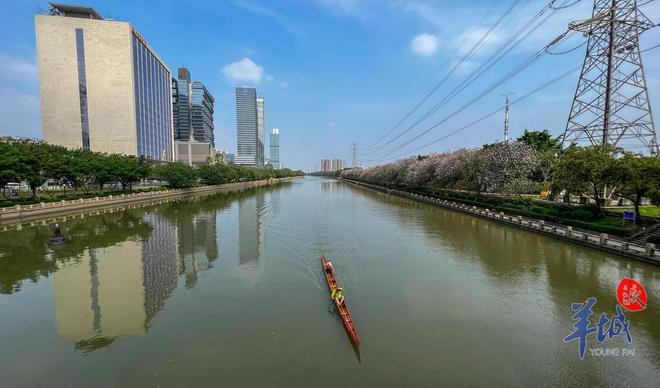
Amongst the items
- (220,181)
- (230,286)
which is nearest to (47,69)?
(220,181)

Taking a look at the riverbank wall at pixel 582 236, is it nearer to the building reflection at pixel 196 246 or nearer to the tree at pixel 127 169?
the building reflection at pixel 196 246

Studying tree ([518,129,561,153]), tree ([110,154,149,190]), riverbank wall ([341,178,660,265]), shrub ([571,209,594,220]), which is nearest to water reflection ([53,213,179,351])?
riverbank wall ([341,178,660,265])

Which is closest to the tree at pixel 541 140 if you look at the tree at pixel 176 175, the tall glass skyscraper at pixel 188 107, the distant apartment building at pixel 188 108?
the tree at pixel 176 175

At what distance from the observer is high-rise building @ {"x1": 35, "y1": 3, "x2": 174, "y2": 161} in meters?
96.2

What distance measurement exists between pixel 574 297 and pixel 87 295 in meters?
24.5

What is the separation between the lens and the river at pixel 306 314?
9.92m

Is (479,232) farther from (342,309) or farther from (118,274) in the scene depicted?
(118,274)

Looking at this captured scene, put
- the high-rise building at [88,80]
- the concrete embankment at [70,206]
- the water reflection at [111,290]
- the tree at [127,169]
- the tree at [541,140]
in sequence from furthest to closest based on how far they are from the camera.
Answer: the high-rise building at [88,80]
the tree at [541,140]
the tree at [127,169]
the concrete embankment at [70,206]
the water reflection at [111,290]

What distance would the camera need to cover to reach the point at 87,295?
16031 mm

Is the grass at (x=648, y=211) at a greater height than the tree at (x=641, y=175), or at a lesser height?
lesser

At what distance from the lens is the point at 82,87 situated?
99.2 m

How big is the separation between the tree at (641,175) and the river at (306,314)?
5964mm

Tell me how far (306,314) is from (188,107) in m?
197

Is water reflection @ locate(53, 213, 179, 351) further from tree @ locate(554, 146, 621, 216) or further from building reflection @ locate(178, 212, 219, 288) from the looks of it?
tree @ locate(554, 146, 621, 216)
